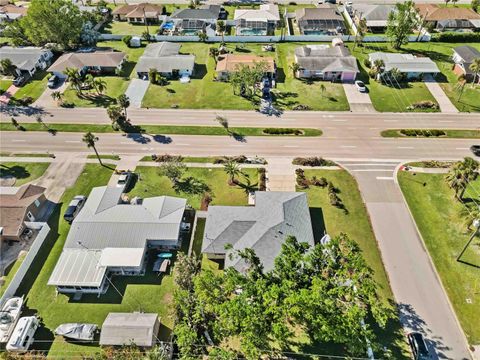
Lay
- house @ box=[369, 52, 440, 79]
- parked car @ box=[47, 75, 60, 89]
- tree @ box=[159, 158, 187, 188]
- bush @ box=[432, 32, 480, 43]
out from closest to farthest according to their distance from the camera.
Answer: tree @ box=[159, 158, 187, 188] → house @ box=[369, 52, 440, 79] → parked car @ box=[47, 75, 60, 89] → bush @ box=[432, 32, 480, 43]

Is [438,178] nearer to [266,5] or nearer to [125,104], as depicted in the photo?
[125,104]

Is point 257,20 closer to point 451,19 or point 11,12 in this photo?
point 451,19

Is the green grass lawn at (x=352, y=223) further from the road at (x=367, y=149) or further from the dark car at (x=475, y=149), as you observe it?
the dark car at (x=475, y=149)

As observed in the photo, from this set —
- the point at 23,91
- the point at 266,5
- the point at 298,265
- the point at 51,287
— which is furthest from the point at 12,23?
the point at 298,265

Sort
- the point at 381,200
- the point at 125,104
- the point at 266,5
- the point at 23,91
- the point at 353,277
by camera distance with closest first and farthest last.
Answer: the point at 353,277 → the point at 381,200 → the point at 125,104 → the point at 23,91 → the point at 266,5

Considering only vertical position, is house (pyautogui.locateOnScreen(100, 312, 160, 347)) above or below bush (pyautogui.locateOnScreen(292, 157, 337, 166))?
below

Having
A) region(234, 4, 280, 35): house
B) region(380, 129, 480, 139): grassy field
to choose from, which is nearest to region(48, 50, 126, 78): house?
region(234, 4, 280, 35): house

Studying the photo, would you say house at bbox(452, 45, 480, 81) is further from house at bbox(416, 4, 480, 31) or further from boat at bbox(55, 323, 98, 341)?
boat at bbox(55, 323, 98, 341)
